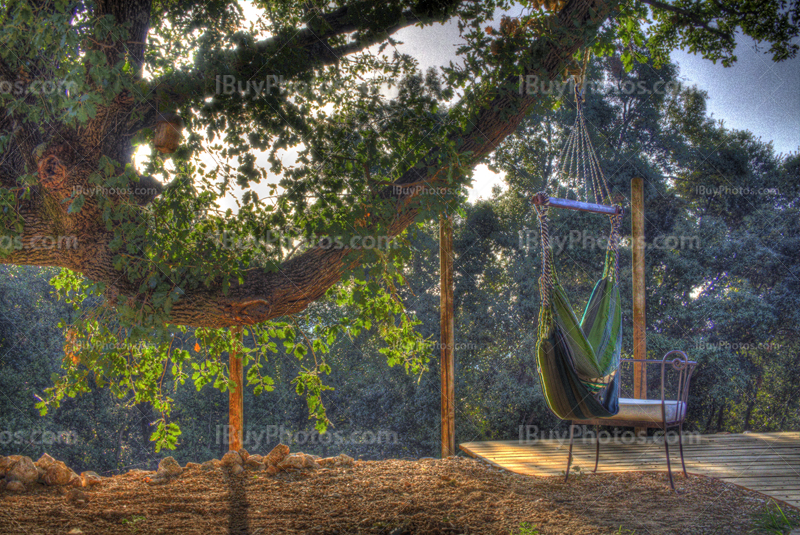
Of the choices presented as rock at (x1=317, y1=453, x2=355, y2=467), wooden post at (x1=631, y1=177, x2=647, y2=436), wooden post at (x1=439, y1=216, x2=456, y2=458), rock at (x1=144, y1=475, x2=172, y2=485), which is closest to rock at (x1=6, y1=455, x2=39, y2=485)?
rock at (x1=144, y1=475, x2=172, y2=485)

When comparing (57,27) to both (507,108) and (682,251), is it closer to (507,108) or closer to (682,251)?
(507,108)

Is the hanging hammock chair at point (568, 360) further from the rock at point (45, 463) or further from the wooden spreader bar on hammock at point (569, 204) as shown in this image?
the rock at point (45, 463)

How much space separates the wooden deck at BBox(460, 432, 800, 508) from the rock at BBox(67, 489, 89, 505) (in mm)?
2476

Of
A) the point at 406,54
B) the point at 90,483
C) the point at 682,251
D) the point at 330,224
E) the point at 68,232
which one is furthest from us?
the point at 682,251

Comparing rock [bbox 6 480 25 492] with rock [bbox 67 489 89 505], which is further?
rock [bbox 6 480 25 492]

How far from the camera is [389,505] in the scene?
2.61 metres

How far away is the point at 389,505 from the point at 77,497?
62.0 inches

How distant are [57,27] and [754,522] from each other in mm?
3394

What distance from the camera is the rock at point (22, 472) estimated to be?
9.80 ft

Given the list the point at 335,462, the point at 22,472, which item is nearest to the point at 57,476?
the point at 22,472

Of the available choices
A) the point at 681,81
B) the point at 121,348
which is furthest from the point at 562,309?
the point at 681,81

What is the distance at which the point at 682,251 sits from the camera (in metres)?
7.99

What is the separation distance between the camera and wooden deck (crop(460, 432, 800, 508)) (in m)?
3.16

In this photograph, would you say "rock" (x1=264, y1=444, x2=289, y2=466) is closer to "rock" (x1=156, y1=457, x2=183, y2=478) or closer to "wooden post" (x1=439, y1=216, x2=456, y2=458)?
"rock" (x1=156, y1=457, x2=183, y2=478)
